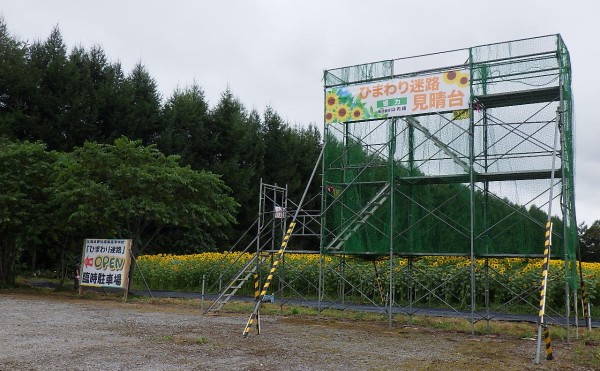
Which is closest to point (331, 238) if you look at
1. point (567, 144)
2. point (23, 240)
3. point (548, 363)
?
point (567, 144)

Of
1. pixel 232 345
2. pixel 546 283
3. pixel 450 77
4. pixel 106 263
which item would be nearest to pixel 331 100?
pixel 450 77

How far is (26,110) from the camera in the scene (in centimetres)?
3112

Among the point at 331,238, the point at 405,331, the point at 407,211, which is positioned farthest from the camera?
the point at 331,238

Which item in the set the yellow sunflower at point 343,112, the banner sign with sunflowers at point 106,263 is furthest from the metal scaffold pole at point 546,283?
the banner sign with sunflowers at point 106,263

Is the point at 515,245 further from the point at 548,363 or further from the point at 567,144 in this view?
the point at 548,363

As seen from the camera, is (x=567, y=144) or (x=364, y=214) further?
(x=364, y=214)

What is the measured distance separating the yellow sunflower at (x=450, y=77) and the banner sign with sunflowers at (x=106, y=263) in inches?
447

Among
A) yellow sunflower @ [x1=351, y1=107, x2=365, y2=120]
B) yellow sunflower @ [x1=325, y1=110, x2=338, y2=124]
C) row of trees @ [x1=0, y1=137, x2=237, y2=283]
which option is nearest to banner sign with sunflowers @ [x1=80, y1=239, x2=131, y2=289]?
row of trees @ [x1=0, y1=137, x2=237, y2=283]

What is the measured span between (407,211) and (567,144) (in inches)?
165

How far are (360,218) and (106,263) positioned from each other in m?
9.42

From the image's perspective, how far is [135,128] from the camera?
33000 mm

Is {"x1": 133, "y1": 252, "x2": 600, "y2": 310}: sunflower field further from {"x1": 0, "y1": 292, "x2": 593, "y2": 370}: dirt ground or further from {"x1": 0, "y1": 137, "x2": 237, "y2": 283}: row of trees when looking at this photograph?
{"x1": 0, "y1": 137, "x2": 237, "y2": 283}: row of trees

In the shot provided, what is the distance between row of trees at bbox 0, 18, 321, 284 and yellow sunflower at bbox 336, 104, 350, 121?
6895mm

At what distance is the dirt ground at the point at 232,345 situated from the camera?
8578mm
